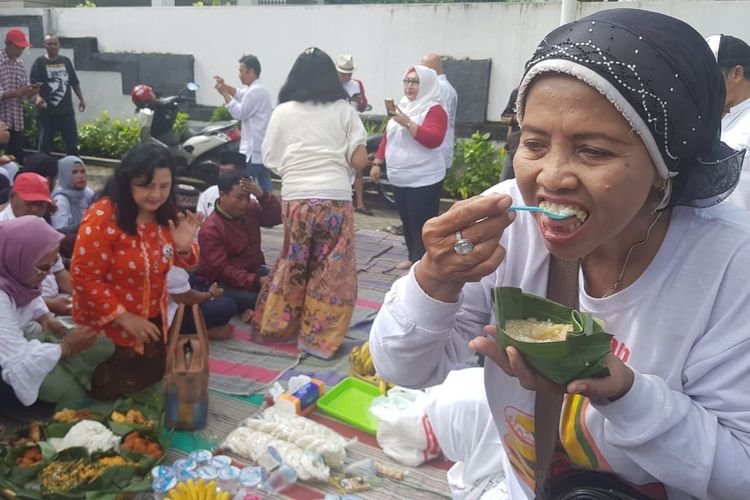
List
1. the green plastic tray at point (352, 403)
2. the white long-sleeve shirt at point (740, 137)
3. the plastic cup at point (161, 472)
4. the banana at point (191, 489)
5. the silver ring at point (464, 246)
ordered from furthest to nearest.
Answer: the green plastic tray at point (352, 403), the white long-sleeve shirt at point (740, 137), the plastic cup at point (161, 472), the banana at point (191, 489), the silver ring at point (464, 246)

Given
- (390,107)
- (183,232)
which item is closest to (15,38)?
(390,107)

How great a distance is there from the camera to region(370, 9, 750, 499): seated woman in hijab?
983 millimetres

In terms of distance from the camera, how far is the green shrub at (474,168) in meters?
7.54

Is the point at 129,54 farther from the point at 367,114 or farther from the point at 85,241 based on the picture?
the point at 85,241

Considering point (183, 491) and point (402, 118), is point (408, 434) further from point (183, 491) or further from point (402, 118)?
point (402, 118)

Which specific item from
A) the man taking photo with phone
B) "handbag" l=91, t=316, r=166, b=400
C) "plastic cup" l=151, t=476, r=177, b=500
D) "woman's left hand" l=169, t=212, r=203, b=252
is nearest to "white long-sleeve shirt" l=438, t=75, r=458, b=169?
"woman's left hand" l=169, t=212, r=203, b=252

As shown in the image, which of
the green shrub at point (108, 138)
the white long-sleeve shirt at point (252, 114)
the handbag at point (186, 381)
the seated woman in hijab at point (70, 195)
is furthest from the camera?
the green shrub at point (108, 138)

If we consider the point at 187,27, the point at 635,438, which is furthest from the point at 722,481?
the point at 187,27

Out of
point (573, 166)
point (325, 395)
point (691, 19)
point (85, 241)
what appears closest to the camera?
point (573, 166)

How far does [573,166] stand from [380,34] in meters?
8.24

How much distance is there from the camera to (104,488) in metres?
2.31

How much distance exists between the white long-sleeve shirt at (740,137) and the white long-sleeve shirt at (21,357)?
3096 mm

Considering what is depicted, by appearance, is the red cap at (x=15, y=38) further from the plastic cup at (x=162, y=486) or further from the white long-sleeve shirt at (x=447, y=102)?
the plastic cup at (x=162, y=486)

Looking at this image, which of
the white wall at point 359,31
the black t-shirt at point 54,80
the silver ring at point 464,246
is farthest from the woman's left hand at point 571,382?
the black t-shirt at point 54,80
